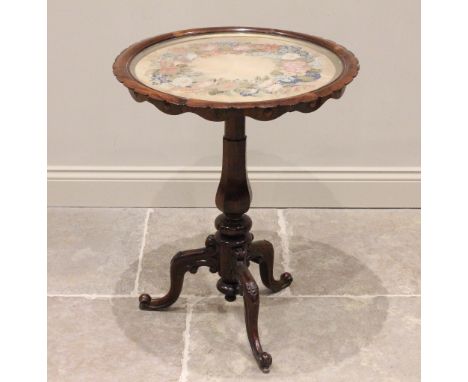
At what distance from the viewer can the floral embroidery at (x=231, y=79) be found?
7.91ft

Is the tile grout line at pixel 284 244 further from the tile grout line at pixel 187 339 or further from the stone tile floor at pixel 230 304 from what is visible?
the tile grout line at pixel 187 339

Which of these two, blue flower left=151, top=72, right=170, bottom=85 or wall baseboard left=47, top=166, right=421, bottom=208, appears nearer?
blue flower left=151, top=72, right=170, bottom=85

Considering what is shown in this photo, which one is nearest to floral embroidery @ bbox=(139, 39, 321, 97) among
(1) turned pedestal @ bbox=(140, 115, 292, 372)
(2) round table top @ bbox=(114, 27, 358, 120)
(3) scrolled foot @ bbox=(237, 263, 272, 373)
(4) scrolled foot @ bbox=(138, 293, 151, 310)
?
(2) round table top @ bbox=(114, 27, 358, 120)

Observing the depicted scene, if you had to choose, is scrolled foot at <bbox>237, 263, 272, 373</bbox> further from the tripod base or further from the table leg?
the table leg

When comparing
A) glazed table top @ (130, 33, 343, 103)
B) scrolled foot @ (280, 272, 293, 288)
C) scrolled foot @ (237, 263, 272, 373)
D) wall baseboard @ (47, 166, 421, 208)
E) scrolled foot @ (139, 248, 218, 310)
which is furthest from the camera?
wall baseboard @ (47, 166, 421, 208)

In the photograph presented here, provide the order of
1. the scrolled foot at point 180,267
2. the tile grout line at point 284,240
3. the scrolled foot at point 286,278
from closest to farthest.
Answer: the scrolled foot at point 180,267 < the scrolled foot at point 286,278 < the tile grout line at point 284,240

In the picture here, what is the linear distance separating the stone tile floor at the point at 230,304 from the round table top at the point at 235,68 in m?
0.88

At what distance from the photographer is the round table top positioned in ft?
7.66

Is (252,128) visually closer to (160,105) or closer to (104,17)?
(104,17)

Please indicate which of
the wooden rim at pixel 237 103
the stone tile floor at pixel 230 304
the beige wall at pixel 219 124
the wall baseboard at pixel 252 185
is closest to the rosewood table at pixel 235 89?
the wooden rim at pixel 237 103

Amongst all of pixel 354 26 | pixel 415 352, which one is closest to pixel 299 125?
pixel 354 26

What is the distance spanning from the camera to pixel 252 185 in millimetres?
3586

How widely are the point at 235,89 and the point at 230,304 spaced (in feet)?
2.95

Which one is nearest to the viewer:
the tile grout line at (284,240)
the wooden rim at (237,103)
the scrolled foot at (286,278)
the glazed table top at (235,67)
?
the wooden rim at (237,103)
